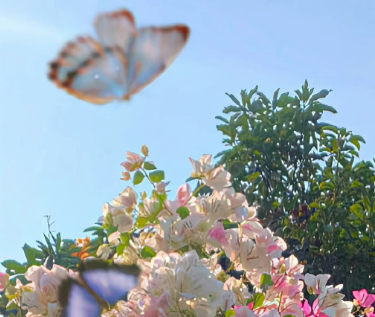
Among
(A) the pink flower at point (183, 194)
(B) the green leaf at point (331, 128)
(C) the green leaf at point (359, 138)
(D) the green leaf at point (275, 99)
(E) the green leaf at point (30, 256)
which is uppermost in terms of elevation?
(D) the green leaf at point (275, 99)

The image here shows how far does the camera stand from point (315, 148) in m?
3.63

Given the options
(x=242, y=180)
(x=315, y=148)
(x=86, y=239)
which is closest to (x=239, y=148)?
(x=242, y=180)

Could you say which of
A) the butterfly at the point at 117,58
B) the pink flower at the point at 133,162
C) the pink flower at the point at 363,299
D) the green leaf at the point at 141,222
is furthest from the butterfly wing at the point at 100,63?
the pink flower at the point at 363,299

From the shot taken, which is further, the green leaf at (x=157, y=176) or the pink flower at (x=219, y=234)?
the green leaf at (x=157, y=176)

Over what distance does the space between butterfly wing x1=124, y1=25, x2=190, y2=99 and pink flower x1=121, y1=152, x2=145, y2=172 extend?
0.73ft

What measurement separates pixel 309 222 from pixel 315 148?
0.52m

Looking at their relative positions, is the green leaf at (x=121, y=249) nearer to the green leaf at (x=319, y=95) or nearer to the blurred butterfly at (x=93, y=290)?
the blurred butterfly at (x=93, y=290)

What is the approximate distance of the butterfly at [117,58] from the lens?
1.49m

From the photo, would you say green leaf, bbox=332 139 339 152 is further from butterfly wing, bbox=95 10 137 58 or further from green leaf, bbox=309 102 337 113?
butterfly wing, bbox=95 10 137 58

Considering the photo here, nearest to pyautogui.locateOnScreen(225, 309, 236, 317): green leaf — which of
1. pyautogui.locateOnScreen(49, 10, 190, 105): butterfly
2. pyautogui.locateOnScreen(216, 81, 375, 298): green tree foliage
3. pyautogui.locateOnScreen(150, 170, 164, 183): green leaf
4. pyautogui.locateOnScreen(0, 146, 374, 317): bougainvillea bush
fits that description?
pyautogui.locateOnScreen(0, 146, 374, 317): bougainvillea bush

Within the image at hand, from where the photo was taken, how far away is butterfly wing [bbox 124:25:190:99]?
5.07ft

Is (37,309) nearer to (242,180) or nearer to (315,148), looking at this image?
(242,180)

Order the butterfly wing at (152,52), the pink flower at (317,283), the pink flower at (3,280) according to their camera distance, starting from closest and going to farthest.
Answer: the butterfly wing at (152,52)
the pink flower at (3,280)
the pink flower at (317,283)

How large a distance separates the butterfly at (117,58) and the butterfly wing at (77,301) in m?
0.48
